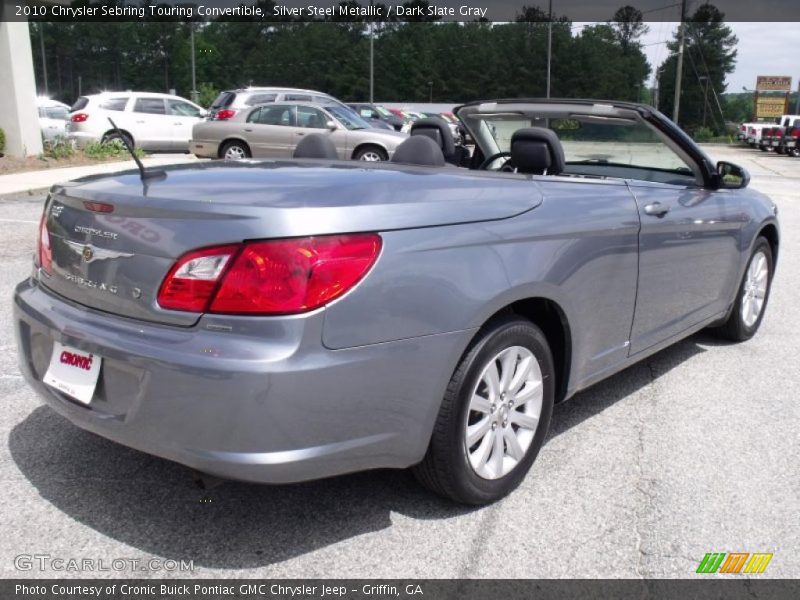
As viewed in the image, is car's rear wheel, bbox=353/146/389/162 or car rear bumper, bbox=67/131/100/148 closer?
car's rear wheel, bbox=353/146/389/162

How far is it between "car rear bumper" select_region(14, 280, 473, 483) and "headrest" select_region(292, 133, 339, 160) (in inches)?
67.9

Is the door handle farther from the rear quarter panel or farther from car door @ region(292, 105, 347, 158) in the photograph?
car door @ region(292, 105, 347, 158)

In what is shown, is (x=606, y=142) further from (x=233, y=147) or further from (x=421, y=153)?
(x=233, y=147)

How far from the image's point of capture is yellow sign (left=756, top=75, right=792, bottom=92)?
6894cm

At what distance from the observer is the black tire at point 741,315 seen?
16.5 ft

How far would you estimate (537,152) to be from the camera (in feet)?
12.2

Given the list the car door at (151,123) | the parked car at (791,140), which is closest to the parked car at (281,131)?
the car door at (151,123)

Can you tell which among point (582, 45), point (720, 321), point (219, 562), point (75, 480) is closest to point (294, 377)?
point (219, 562)

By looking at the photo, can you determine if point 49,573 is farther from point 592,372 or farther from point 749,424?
point 749,424

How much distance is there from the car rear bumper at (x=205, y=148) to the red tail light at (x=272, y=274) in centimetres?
1535

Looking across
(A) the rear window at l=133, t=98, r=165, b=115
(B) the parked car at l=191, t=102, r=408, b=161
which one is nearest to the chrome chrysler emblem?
(B) the parked car at l=191, t=102, r=408, b=161

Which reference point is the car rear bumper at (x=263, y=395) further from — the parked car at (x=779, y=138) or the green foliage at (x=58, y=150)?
the parked car at (x=779, y=138)

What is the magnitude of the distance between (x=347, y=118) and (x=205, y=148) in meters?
3.28

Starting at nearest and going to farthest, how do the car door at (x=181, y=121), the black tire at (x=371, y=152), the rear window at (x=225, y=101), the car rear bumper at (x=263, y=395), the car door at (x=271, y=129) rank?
the car rear bumper at (x=263, y=395)
the black tire at (x=371, y=152)
the car door at (x=271, y=129)
the rear window at (x=225, y=101)
the car door at (x=181, y=121)
